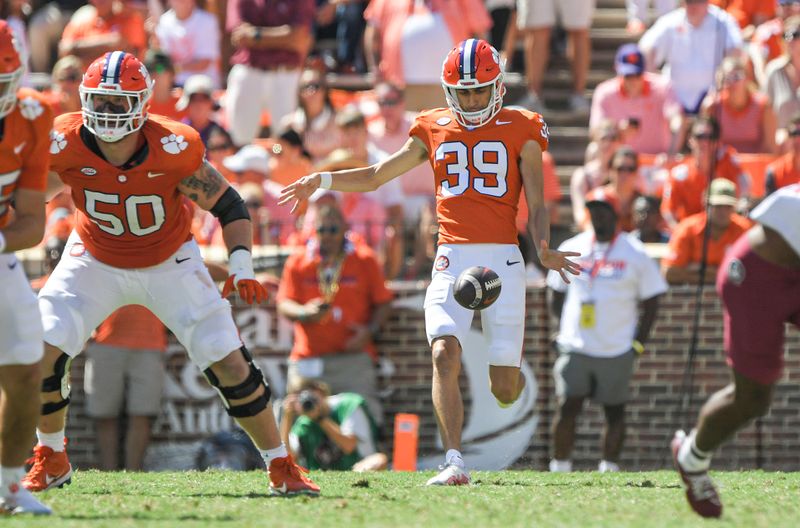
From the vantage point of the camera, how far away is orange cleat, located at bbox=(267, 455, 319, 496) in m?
7.43

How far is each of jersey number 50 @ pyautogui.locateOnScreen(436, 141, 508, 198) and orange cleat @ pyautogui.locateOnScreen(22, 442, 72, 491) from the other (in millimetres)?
2474

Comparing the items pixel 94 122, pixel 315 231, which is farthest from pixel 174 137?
pixel 315 231

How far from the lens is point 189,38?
15.1m

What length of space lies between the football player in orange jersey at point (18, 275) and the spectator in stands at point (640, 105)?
8253 millimetres

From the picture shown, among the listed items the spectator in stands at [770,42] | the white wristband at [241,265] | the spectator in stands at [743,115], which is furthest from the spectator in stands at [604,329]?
the white wristband at [241,265]

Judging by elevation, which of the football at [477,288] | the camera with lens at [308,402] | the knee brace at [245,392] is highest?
the football at [477,288]

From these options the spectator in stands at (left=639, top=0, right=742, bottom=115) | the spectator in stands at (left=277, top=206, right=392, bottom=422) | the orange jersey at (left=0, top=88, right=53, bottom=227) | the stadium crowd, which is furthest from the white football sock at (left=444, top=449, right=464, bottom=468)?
the spectator in stands at (left=639, top=0, right=742, bottom=115)

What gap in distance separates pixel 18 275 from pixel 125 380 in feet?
17.8

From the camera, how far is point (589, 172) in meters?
13.2

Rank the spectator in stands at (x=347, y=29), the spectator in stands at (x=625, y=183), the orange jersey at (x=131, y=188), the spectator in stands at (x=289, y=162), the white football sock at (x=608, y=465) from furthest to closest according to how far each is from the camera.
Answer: the spectator in stands at (x=347, y=29), the spectator in stands at (x=289, y=162), the spectator in stands at (x=625, y=183), the white football sock at (x=608, y=465), the orange jersey at (x=131, y=188)

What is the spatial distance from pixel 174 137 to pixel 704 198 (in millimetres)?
6279

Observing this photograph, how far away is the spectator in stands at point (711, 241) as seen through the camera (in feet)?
39.4

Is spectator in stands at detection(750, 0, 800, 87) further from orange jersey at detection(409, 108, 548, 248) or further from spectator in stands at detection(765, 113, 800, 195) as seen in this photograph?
orange jersey at detection(409, 108, 548, 248)

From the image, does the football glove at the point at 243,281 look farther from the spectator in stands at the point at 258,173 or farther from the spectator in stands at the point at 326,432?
the spectator in stands at the point at 258,173
